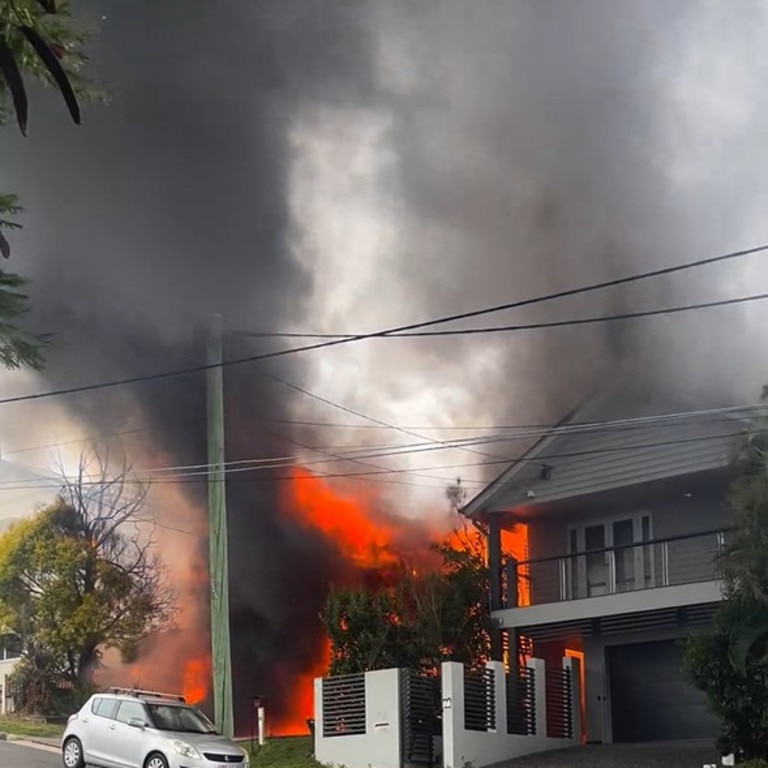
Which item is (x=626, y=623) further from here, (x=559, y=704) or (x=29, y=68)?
(x=29, y=68)

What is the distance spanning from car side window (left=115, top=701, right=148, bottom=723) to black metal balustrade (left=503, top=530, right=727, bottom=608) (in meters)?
7.70

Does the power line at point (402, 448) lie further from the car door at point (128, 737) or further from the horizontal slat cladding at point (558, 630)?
the car door at point (128, 737)

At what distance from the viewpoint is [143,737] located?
15164 millimetres

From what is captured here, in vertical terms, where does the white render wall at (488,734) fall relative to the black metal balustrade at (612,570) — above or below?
below

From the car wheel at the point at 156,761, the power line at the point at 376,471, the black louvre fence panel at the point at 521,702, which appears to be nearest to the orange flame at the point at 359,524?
the power line at the point at 376,471

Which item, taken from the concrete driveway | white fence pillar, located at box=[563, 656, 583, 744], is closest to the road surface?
the concrete driveway

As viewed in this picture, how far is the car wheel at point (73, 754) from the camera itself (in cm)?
1572

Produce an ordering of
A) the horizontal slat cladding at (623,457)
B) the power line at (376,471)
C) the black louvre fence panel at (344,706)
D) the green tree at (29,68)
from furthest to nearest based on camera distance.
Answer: the power line at (376,471) < the horizontal slat cladding at (623,457) < the black louvre fence panel at (344,706) < the green tree at (29,68)

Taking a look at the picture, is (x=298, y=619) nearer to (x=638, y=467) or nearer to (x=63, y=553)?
(x=63, y=553)

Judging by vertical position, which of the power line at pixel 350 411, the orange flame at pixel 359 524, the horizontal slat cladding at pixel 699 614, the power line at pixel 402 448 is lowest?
the horizontal slat cladding at pixel 699 614

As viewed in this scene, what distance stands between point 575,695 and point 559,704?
50 centimetres

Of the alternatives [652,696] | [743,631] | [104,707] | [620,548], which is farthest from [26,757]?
[743,631]

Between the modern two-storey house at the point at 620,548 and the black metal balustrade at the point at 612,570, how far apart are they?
22mm

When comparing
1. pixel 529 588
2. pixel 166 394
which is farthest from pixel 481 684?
pixel 166 394
